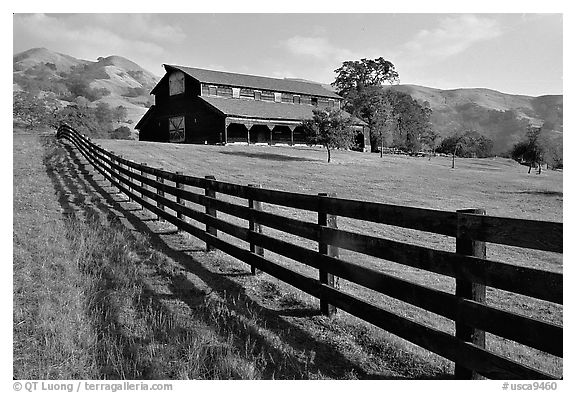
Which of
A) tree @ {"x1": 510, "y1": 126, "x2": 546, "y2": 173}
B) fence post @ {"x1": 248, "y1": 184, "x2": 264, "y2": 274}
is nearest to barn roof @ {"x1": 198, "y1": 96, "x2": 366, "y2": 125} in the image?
tree @ {"x1": 510, "y1": 126, "x2": 546, "y2": 173}

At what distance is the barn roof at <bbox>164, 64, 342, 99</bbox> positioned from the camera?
48031 mm

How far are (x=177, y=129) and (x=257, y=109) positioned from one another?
9.23 m

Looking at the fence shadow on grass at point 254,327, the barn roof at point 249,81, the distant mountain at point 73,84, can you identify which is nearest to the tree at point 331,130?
the barn roof at point 249,81

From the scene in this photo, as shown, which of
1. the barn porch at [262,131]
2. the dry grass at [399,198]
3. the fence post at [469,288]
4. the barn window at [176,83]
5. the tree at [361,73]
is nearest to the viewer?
the fence post at [469,288]

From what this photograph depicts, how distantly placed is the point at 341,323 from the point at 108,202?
379 inches

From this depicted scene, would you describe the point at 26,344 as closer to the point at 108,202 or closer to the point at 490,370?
the point at 490,370

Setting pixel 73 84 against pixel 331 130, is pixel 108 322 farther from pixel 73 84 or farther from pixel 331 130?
pixel 73 84

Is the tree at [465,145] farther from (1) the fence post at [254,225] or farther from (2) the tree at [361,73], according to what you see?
(1) the fence post at [254,225]

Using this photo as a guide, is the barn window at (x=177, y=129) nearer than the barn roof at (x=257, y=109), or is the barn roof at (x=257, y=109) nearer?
the barn roof at (x=257, y=109)

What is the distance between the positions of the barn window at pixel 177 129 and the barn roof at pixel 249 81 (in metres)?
5.25

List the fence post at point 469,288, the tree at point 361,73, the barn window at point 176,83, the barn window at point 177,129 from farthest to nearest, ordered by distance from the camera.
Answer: the tree at point 361,73
the barn window at point 176,83
the barn window at point 177,129
the fence post at point 469,288

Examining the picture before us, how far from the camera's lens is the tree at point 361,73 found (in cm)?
7919
